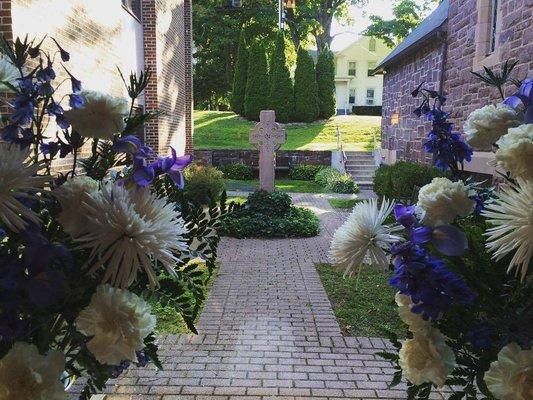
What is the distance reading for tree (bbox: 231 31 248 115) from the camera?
29.2 m

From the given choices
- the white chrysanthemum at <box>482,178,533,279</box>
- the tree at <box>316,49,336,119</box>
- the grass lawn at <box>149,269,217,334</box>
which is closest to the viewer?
the white chrysanthemum at <box>482,178,533,279</box>

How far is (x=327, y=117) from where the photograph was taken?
2994 cm

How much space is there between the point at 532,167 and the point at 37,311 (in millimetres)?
1241

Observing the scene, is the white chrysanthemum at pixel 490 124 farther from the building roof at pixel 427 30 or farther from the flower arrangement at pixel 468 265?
the building roof at pixel 427 30

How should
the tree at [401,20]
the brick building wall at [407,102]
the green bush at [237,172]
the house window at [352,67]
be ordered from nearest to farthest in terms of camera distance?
the brick building wall at [407,102], the green bush at [237,172], the tree at [401,20], the house window at [352,67]

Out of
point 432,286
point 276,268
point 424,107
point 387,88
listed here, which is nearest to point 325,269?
point 276,268

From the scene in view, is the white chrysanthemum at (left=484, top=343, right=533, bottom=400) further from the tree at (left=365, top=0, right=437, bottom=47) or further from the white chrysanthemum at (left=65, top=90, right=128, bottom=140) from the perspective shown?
the tree at (left=365, top=0, right=437, bottom=47)

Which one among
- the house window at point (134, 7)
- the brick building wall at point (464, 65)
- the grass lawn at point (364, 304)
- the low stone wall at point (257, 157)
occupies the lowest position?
the grass lawn at point (364, 304)

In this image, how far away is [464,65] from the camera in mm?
9492

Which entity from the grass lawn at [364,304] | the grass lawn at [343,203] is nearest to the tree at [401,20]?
the grass lawn at [343,203]

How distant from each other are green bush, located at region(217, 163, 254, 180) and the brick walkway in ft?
43.4

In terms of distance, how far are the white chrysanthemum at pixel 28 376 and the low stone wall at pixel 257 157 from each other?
65.6 feet

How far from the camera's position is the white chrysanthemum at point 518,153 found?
1132 millimetres

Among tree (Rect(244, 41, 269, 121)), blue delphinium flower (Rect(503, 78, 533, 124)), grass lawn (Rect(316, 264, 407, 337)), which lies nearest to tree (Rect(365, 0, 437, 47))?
tree (Rect(244, 41, 269, 121))
